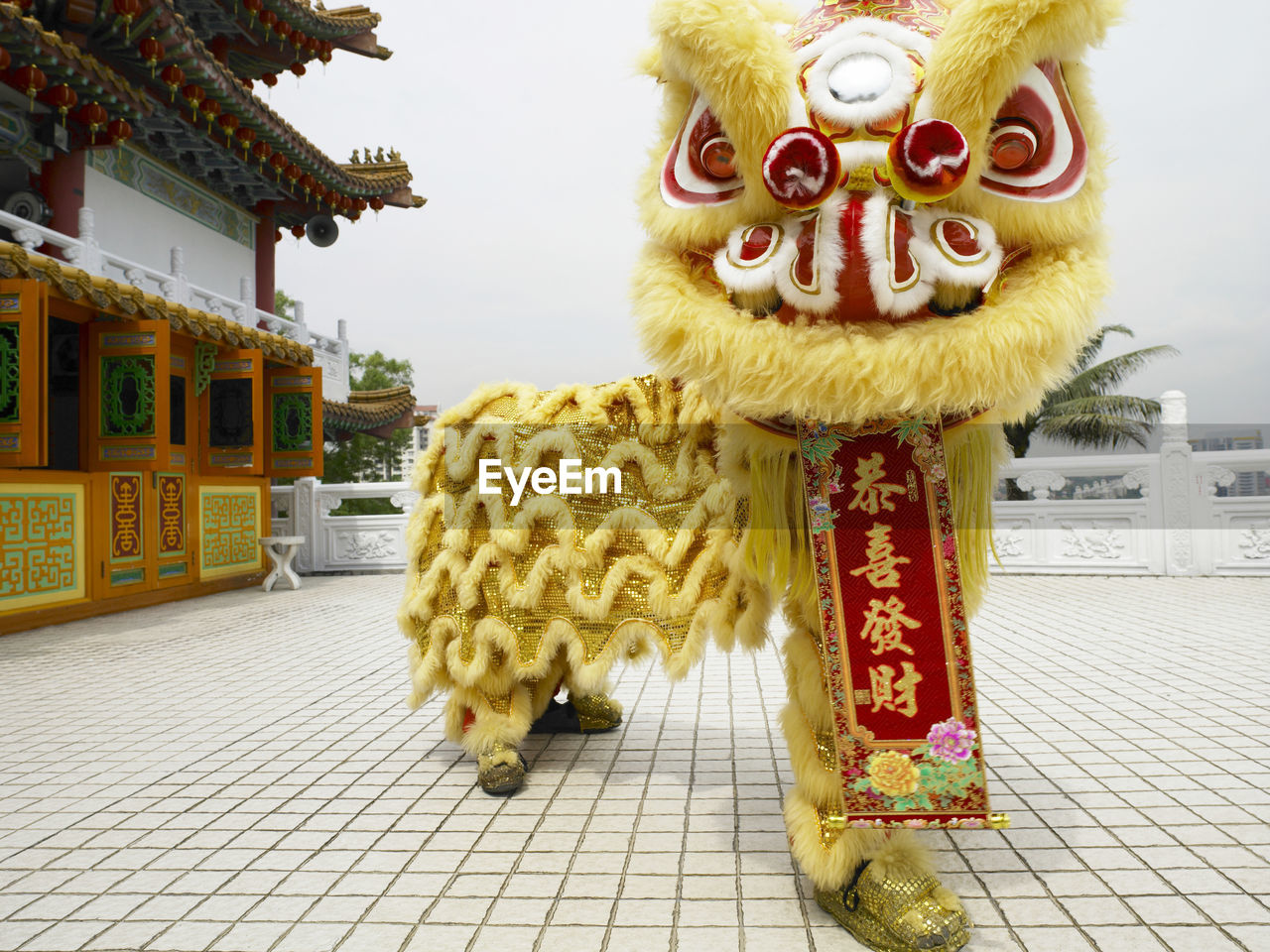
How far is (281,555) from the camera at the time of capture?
8.70 m

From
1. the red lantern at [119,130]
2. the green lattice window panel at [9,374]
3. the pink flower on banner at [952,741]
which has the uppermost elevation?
the red lantern at [119,130]

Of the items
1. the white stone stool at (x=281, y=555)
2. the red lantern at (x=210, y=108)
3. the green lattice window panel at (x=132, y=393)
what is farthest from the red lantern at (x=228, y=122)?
the white stone stool at (x=281, y=555)

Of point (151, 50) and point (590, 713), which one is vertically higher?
point (151, 50)

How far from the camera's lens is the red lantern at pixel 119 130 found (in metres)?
6.97

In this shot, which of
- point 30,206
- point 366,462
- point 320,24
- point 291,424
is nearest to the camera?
point 30,206

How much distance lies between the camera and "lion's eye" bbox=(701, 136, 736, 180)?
1719 millimetres

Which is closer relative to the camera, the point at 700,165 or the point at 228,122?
the point at 700,165

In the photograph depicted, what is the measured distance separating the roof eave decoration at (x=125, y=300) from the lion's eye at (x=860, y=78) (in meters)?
5.83

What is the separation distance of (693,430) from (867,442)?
2.50ft

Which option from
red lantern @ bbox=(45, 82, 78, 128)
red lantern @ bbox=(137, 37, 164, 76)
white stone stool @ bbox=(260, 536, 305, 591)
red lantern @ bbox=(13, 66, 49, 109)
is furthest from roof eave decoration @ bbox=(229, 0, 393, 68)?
white stone stool @ bbox=(260, 536, 305, 591)

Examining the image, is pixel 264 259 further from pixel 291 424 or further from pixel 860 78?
pixel 860 78

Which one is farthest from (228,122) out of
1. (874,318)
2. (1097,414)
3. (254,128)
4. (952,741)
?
(1097,414)

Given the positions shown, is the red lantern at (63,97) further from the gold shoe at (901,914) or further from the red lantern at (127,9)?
the gold shoe at (901,914)

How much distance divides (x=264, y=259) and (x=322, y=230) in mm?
948
